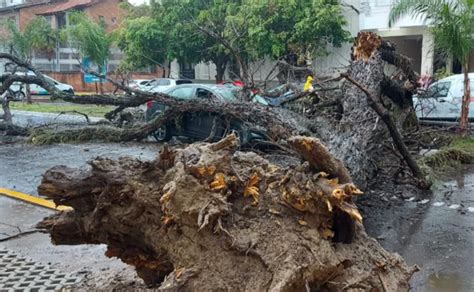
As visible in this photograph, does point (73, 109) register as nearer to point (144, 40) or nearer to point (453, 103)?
point (144, 40)

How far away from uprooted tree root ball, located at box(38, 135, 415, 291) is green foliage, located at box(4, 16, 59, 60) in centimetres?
2754

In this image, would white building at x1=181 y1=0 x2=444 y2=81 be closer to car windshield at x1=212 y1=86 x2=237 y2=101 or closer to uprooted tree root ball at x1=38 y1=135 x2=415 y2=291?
car windshield at x1=212 y1=86 x2=237 y2=101

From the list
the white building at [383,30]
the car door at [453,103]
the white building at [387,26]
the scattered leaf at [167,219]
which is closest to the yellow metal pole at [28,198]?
the scattered leaf at [167,219]

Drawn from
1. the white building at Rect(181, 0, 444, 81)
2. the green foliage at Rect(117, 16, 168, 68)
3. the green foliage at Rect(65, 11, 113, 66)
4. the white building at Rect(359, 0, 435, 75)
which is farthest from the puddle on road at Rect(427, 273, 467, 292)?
the green foliage at Rect(65, 11, 113, 66)

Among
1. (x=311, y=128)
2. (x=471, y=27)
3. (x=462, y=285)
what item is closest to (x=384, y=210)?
(x=311, y=128)

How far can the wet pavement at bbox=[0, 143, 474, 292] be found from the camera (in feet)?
14.3

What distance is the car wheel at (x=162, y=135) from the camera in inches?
481

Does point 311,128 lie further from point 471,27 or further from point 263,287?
point 471,27

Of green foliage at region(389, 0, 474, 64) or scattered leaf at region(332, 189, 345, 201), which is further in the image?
green foliage at region(389, 0, 474, 64)

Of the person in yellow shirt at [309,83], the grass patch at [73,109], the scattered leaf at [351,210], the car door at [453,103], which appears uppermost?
the person in yellow shirt at [309,83]

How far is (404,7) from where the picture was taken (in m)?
12.1

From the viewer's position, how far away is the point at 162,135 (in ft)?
40.8

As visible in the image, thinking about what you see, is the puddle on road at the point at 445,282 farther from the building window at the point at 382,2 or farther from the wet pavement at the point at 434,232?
the building window at the point at 382,2

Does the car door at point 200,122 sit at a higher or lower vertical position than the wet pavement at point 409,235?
A: higher
